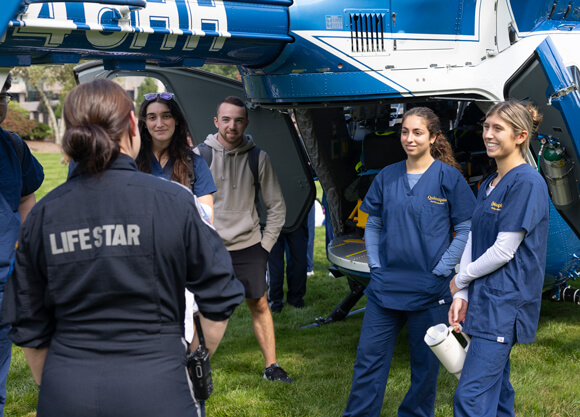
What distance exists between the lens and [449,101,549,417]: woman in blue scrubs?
2.89m

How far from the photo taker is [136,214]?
1911 millimetres

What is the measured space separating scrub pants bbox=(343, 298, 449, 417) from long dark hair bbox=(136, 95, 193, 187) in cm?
131

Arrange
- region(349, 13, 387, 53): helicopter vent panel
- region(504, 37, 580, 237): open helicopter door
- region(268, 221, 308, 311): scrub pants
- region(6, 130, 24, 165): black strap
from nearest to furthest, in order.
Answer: region(6, 130, 24, 165): black strap < region(504, 37, 580, 237): open helicopter door < region(349, 13, 387, 53): helicopter vent panel < region(268, 221, 308, 311): scrub pants

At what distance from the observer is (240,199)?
14.7ft

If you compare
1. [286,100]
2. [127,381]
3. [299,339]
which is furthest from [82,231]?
[299,339]

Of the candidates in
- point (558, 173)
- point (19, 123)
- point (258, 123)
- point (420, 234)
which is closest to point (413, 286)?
point (420, 234)

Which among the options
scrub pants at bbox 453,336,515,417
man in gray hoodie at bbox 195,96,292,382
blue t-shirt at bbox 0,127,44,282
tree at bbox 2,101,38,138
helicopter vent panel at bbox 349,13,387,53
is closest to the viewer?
scrub pants at bbox 453,336,515,417

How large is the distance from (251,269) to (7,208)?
1.75 meters

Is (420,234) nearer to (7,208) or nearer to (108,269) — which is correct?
(108,269)

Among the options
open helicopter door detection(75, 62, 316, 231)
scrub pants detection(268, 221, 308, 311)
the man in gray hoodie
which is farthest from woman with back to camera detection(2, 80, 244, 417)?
scrub pants detection(268, 221, 308, 311)

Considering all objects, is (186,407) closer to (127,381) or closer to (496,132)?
(127,381)

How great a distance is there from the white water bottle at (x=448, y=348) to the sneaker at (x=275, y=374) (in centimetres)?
173

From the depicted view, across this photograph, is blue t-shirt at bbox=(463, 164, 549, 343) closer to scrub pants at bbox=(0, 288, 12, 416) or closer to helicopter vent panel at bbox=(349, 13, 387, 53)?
helicopter vent panel at bbox=(349, 13, 387, 53)

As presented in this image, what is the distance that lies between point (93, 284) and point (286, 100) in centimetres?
256
